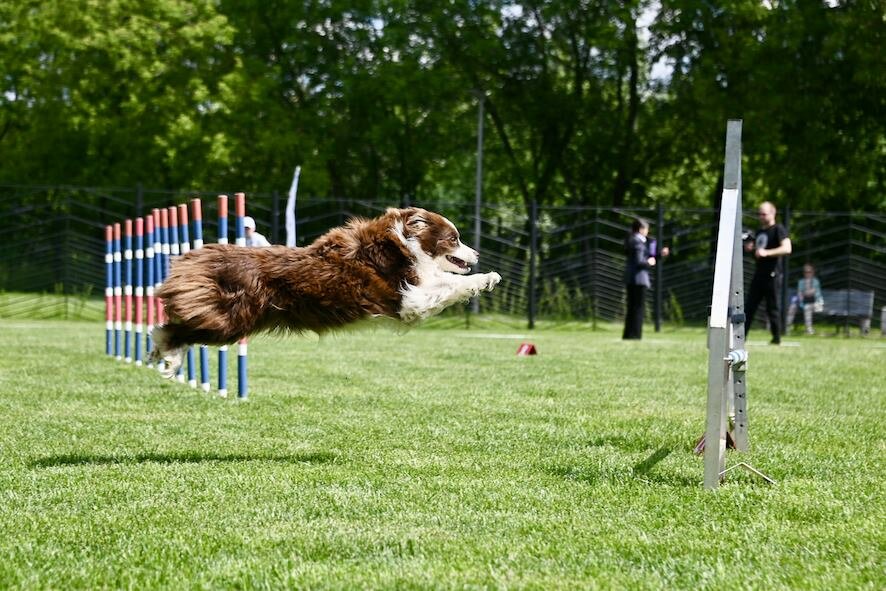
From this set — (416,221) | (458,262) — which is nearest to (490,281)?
(458,262)

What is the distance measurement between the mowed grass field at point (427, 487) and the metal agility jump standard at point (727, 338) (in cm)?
20

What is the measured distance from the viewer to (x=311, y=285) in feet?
21.4

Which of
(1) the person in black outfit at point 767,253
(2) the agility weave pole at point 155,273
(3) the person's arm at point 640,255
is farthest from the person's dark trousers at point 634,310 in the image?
(2) the agility weave pole at point 155,273

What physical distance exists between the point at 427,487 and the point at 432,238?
5.79ft

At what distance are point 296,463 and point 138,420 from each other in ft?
7.42

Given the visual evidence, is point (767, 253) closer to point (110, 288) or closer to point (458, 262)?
point (110, 288)

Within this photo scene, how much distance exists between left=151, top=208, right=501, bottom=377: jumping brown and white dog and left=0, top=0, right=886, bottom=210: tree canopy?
26.7 meters

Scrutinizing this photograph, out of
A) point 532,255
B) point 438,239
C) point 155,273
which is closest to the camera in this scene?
point 438,239

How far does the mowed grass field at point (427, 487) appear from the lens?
427 centimetres

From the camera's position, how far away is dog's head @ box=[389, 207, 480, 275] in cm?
687

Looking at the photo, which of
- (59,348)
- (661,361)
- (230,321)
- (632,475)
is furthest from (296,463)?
(59,348)

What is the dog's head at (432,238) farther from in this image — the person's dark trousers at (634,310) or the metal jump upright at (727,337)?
the person's dark trousers at (634,310)

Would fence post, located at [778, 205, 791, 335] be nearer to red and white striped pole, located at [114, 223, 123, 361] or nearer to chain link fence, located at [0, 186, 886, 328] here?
chain link fence, located at [0, 186, 886, 328]

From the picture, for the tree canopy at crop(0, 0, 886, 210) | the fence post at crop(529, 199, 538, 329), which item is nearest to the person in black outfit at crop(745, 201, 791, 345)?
the fence post at crop(529, 199, 538, 329)
